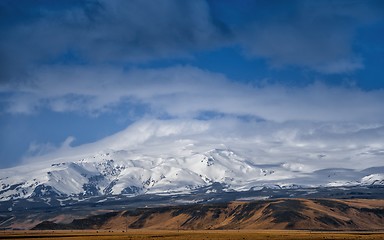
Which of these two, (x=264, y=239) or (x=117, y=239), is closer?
(x=264, y=239)

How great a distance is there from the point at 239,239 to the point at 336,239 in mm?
30066

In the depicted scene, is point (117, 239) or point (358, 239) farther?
point (117, 239)

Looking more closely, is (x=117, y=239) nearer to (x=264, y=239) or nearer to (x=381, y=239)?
(x=264, y=239)

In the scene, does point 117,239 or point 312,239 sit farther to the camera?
point 117,239

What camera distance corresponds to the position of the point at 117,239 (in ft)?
651

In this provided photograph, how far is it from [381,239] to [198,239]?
5581 centimetres

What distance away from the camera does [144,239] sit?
19062cm

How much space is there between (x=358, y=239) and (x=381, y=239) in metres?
6.77

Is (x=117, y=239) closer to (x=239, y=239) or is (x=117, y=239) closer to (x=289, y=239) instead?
(x=239, y=239)

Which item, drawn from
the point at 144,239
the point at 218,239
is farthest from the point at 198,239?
the point at 144,239

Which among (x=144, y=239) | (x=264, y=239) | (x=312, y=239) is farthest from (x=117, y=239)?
(x=312, y=239)

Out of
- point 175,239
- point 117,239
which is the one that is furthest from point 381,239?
point 117,239

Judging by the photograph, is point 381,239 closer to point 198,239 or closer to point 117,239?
point 198,239

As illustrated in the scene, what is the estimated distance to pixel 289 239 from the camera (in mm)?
183750
